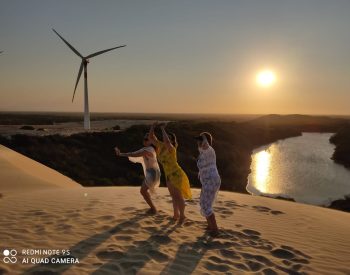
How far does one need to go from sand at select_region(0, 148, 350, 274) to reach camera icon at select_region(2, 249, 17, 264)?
73 mm

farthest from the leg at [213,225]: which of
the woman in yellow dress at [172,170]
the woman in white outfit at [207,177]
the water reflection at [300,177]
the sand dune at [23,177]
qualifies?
the water reflection at [300,177]

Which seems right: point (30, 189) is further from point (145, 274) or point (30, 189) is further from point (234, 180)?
point (234, 180)

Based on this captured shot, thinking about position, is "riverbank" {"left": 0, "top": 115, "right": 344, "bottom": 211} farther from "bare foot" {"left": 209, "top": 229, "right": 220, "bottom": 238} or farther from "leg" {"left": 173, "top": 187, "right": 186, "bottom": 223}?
"bare foot" {"left": 209, "top": 229, "right": 220, "bottom": 238}

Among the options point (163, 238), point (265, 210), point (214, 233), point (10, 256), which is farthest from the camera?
point (265, 210)

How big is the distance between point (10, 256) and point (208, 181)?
3.64 metres

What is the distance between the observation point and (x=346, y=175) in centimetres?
3769

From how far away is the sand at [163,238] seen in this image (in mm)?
5754

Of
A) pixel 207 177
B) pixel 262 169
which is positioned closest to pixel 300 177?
pixel 262 169

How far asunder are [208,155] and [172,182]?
3.41 ft

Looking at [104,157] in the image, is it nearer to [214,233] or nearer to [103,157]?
[103,157]

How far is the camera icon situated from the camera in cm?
550

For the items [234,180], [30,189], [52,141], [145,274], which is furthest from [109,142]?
[145,274]

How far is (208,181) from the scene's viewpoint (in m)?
7.26

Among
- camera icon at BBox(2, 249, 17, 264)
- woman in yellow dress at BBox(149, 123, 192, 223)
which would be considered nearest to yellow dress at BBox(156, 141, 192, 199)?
woman in yellow dress at BBox(149, 123, 192, 223)
